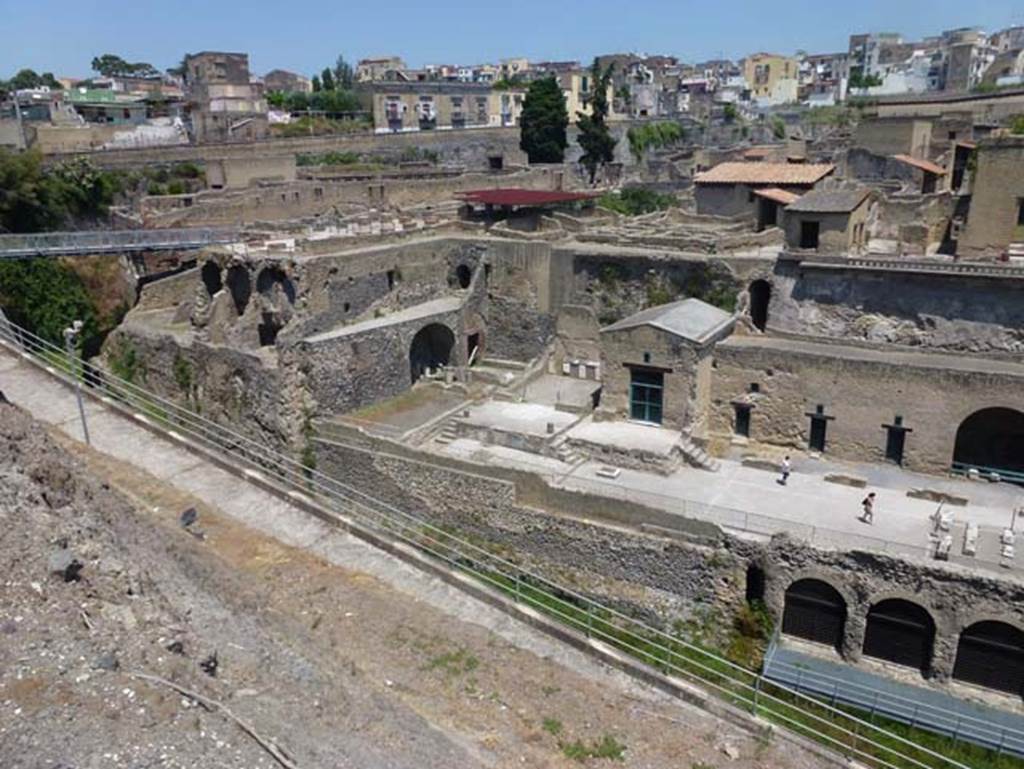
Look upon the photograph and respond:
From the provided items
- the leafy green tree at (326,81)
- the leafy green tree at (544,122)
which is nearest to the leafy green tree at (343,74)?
the leafy green tree at (326,81)

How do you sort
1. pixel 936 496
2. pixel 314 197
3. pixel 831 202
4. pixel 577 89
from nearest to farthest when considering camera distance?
pixel 936 496
pixel 831 202
pixel 314 197
pixel 577 89

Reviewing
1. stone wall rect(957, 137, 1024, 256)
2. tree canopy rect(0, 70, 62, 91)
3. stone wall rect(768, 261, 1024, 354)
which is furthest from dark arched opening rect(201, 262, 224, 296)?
tree canopy rect(0, 70, 62, 91)

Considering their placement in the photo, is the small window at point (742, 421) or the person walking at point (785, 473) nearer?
the person walking at point (785, 473)

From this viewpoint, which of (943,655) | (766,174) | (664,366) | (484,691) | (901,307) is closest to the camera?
(484,691)

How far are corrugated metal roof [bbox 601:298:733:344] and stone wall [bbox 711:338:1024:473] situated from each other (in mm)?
776

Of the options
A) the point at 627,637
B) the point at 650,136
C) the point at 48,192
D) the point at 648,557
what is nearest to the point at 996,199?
the point at 648,557

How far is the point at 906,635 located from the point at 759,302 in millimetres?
11425

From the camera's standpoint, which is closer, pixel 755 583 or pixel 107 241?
pixel 755 583

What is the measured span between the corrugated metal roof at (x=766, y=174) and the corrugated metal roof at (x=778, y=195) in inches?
33.2

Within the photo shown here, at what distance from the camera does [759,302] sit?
25.8 m

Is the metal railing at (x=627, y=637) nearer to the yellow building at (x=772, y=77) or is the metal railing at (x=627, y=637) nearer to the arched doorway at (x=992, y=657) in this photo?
the arched doorway at (x=992, y=657)

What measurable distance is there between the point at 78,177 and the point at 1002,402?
38518 mm

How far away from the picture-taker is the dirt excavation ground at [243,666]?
25.1 ft

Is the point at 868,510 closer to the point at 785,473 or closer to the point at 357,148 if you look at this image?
the point at 785,473
